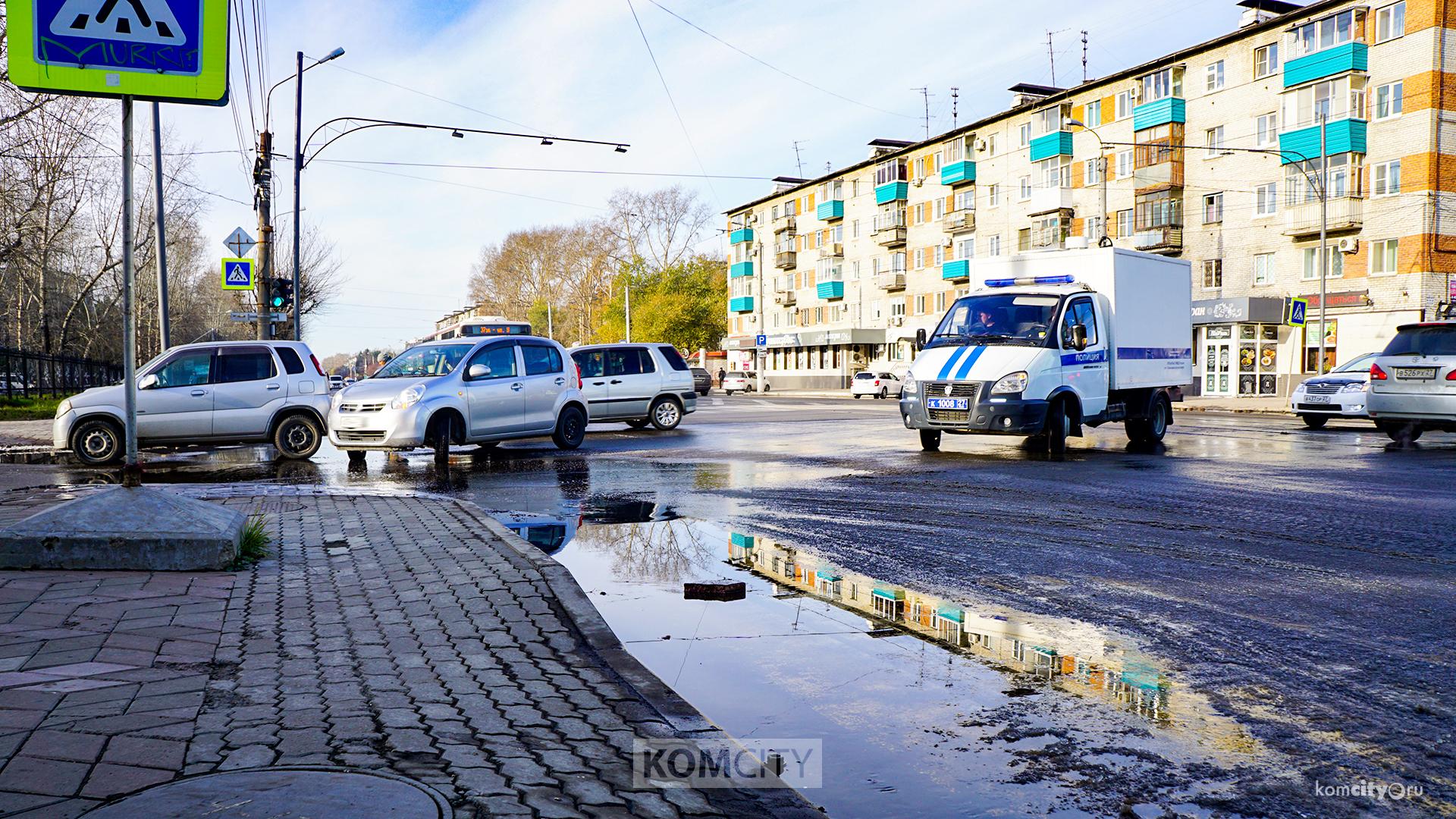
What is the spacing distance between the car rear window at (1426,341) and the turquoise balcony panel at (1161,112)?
32216 mm

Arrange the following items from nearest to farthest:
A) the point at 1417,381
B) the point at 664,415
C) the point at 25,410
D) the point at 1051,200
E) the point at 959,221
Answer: the point at 1417,381
the point at 664,415
the point at 25,410
the point at 1051,200
the point at 959,221

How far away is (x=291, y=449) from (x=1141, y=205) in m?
41.8

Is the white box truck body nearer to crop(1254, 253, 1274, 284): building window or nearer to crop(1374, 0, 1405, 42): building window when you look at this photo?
crop(1374, 0, 1405, 42): building window

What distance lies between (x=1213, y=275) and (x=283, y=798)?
47.7 meters

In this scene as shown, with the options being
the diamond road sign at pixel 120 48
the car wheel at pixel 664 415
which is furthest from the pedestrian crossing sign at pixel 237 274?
the diamond road sign at pixel 120 48

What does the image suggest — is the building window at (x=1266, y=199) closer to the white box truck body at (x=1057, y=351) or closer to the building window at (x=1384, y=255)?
the building window at (x=1384, y=255)

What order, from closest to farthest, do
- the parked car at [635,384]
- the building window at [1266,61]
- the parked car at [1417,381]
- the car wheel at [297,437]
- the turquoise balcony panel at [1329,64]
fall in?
1. the car wheel at [297,437]
2. the parked car at [1417,381]
3. the parked car at [635,384]
4. the turquoise balcony panel at [1329,64]
5. the building window at [1266,61]

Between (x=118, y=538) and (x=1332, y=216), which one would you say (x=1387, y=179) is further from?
(x=118, y=538)

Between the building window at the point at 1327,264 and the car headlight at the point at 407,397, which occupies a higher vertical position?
the building window at the point at 1327,264

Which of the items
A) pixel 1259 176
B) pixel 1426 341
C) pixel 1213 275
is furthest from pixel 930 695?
pixel 1213 275

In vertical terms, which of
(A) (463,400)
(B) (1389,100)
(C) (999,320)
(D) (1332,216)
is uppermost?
(B) (1389,100)

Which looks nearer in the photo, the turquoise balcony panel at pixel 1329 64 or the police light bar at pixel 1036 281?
the police light bar at pixel 1036 281

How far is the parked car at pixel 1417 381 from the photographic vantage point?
15891mm

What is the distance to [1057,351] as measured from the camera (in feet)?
48.3
